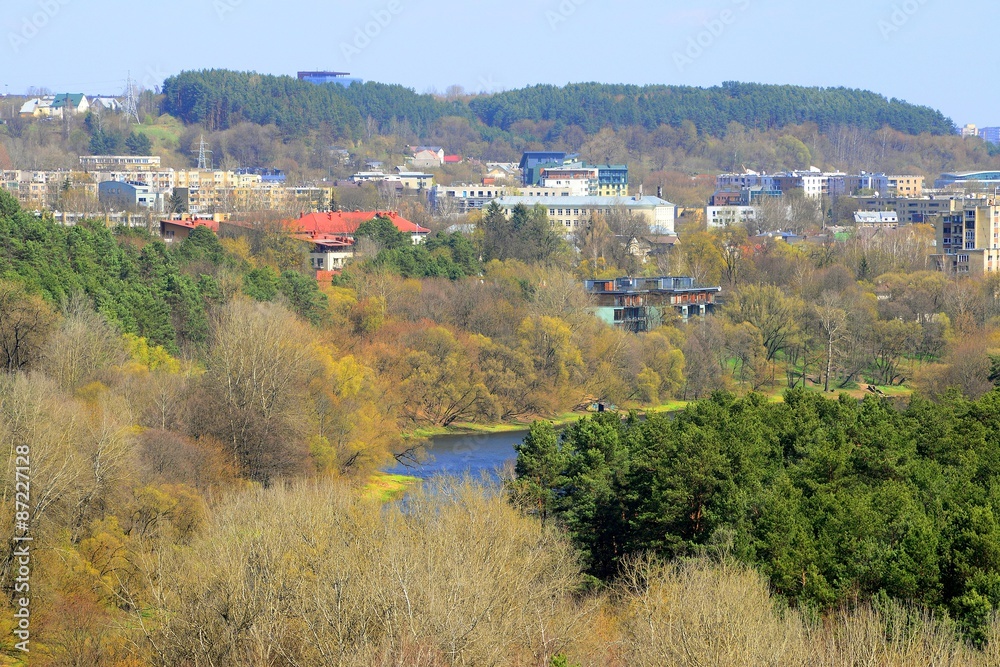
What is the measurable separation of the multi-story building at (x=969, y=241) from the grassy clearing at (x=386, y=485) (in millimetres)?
35064

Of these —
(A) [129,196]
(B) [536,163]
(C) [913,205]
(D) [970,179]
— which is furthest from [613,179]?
(A) [129,196]

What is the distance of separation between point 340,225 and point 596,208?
23.3 metres

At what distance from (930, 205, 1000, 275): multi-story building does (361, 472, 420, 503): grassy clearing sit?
3506 centimetres

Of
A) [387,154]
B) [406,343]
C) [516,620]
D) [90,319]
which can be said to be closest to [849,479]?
[516,620]

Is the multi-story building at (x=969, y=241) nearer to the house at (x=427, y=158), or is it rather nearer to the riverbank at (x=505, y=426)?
the riverbank at (x=505, y=426)

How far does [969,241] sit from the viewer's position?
66.8 m

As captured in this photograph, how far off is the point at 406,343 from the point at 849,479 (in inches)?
776

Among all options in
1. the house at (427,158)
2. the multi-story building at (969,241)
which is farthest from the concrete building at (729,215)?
the house at (427,158)

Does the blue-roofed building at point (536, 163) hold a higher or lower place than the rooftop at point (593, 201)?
higher

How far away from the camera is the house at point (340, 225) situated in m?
60.8

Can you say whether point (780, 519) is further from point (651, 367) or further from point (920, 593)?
point (651, 367)

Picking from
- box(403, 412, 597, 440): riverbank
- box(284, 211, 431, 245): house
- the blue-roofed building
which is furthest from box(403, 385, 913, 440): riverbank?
the blue-roofed building

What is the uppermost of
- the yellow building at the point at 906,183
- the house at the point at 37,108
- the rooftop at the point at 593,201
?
the house at the point at 37,108

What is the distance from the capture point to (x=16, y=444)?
21422mm
